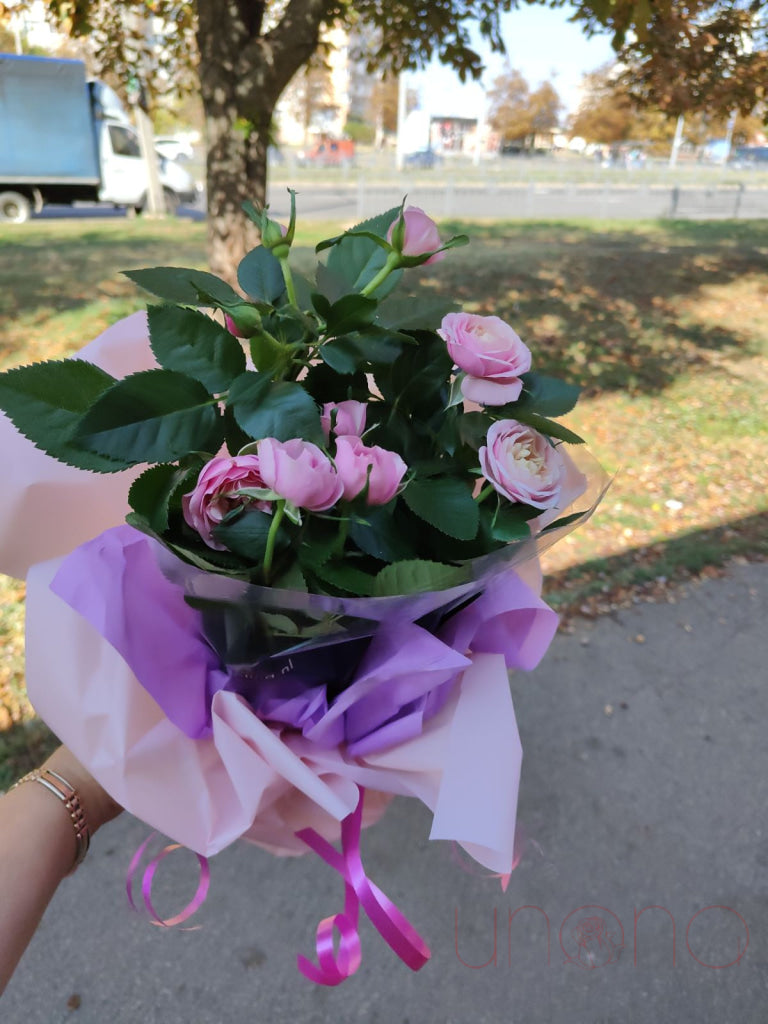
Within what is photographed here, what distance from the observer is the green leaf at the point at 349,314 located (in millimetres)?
977

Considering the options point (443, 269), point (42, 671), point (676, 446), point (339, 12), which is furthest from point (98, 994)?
point (443, 269)

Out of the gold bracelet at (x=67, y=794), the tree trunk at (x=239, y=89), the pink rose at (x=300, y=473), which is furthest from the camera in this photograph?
the tree trunk at (x=239, y=89)

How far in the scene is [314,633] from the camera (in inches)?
39.4

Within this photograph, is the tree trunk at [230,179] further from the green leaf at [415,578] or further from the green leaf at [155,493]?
the green leaf at [415,578]

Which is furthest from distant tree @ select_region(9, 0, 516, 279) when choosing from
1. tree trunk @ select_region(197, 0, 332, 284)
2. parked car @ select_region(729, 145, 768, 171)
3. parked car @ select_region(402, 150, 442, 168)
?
parked car @ select_region(729, 145, 768, 171)

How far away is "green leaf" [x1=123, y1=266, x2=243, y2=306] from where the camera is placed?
107 centimetres

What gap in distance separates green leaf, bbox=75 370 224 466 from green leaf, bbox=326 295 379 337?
0.62 feet

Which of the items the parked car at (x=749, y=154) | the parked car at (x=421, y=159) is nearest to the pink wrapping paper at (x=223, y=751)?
the parked car at (x=421, y=159)

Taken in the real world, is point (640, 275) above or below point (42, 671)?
below

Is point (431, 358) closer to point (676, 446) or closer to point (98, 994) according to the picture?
point (98, 994)

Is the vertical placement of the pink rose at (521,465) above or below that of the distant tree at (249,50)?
below

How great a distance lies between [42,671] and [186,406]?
18.0 inches

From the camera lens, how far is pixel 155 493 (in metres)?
1.01

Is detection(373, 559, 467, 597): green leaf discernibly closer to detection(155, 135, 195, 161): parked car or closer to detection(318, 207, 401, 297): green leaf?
detection(318, 207, 401, 297): green leaf
